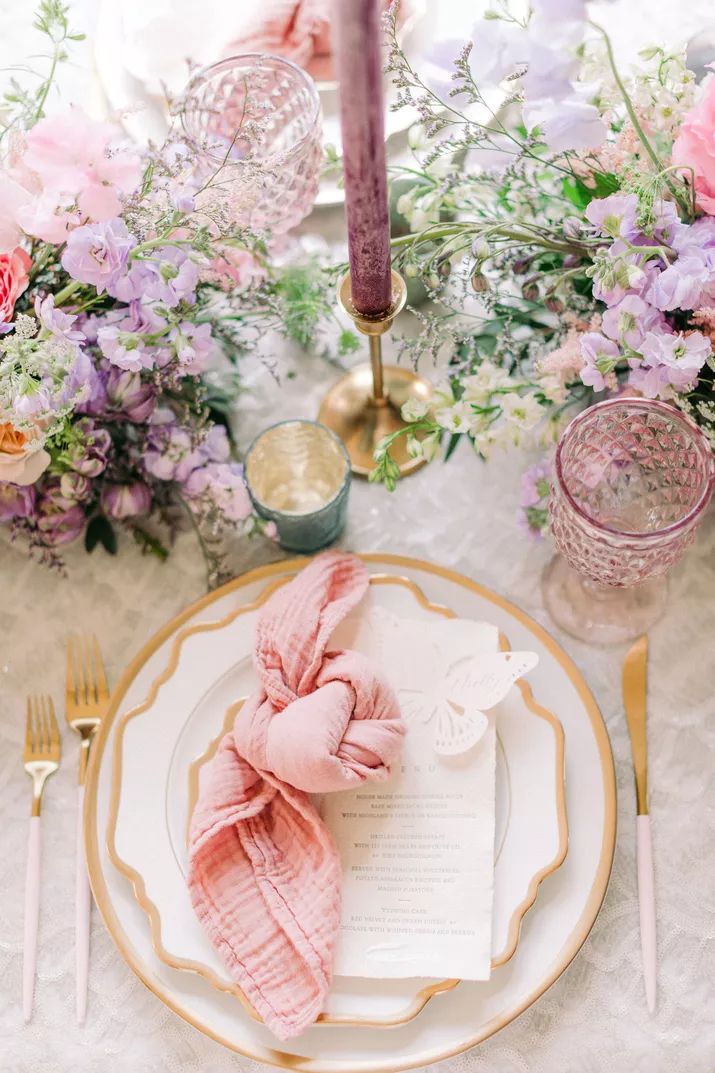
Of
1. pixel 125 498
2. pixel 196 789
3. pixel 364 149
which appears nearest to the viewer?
pixel 364 149

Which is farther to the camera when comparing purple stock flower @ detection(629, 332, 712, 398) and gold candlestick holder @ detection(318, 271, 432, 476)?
gold candlestick holder @ detection(318, 271, 432, 476)

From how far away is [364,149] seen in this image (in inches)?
26.7

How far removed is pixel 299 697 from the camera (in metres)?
0.86

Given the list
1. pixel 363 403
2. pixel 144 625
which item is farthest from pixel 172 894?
pixel 363 403

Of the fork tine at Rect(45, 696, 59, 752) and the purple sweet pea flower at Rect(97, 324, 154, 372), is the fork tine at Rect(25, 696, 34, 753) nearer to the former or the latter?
the fork tine at Rect(45, 696, 59, 752)

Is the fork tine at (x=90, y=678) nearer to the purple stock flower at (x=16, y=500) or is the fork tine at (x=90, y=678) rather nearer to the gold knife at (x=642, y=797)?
the purple stock flower at (x=16, y=500)

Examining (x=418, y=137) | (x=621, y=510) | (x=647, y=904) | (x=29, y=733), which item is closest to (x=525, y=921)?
(x=647, y=904)

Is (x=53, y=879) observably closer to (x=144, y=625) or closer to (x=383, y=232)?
(x=144, y=625)

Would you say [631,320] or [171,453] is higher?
[631,320]

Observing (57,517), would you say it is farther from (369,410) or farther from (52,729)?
(369,410)

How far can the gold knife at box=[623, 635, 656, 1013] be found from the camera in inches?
33.0

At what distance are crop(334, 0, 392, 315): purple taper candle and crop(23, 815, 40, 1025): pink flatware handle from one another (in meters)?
0.53

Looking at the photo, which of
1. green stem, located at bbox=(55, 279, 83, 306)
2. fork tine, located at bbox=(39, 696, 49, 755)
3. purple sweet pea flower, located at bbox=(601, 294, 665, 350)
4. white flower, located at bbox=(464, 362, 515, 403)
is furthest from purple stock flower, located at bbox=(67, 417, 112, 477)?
purple sweet pea flower, located at bbox=(601, 294, 665, 350)

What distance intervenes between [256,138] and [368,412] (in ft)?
1.07
